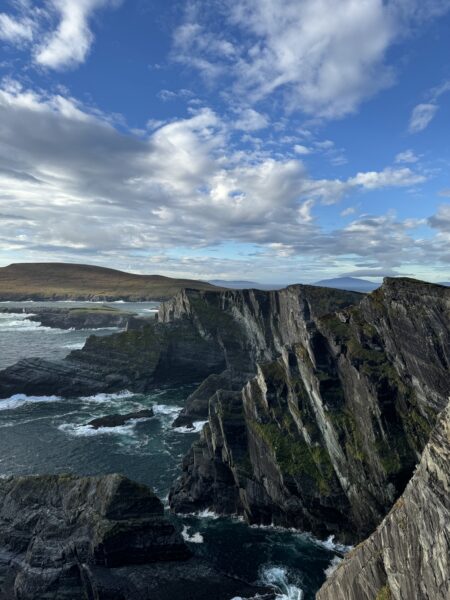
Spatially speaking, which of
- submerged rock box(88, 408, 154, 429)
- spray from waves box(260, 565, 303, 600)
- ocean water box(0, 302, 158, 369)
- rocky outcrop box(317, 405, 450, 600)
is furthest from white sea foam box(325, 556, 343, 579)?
ocean water box(0, 302, 158, 369)

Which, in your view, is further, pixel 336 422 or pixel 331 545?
pixel 336 422

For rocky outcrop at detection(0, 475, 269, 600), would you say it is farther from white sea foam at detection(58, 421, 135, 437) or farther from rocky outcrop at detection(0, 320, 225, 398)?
rocky outcrop at detection(0, 320, 225, 398)

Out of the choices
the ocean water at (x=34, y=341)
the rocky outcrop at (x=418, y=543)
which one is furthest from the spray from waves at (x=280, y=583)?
the ocean water at (x=34, y=341)

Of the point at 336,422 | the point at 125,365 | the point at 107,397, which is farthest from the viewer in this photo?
the point at 125,365

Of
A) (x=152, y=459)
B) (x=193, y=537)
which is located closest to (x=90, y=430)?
(x=152, y=459)

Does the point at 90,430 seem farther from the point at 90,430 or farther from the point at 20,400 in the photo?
the point at 20,400

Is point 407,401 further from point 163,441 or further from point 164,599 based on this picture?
point 163,441

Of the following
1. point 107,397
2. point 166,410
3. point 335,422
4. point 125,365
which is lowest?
point 107,397
